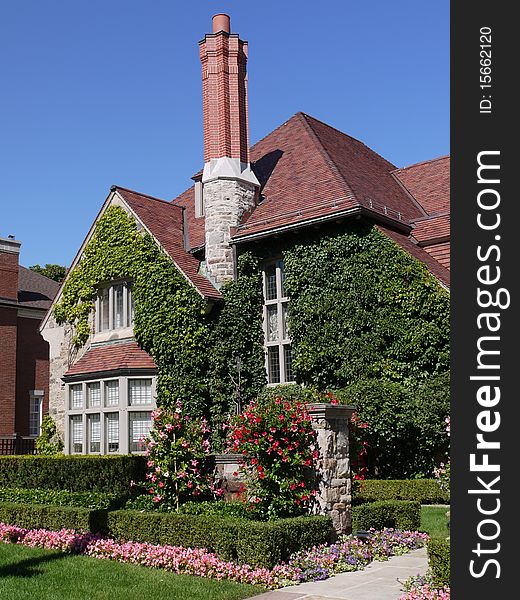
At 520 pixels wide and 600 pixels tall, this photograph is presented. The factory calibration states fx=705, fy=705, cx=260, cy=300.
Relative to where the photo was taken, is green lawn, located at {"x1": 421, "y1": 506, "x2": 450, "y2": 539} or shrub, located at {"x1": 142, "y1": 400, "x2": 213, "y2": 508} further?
shrub, located at {"x1": 142, "y1": 400, "x2": 213, "y2": 508}

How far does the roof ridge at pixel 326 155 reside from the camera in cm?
1965

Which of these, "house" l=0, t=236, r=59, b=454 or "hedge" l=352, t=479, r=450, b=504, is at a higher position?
"house" l=0, t=236, r=59, b=454

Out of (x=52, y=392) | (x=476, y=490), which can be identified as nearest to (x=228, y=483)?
(x=476, y=490)

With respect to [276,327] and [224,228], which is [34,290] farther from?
[276,327]

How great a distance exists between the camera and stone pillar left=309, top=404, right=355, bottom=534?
11320 millimetres

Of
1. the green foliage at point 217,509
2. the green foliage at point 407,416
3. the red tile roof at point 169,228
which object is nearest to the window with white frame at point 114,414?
the red tile roof at point 169,228

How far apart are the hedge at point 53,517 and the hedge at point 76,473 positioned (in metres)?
2.01

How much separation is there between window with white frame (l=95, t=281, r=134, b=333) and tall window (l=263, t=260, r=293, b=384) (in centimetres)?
444

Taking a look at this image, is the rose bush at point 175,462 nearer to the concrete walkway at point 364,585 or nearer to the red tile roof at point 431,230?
the concrete walkway at point 364,585

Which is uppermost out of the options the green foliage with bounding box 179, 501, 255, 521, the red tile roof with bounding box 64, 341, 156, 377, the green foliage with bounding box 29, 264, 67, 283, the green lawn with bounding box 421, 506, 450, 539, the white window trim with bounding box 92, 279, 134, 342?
the green foliage with bounding box 29, 264, 67, 283

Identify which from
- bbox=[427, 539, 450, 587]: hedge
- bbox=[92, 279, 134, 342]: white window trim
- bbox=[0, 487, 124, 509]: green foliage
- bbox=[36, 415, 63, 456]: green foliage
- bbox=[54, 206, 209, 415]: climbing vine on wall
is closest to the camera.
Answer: bbox=[427, 539, 450, 587]: hedge

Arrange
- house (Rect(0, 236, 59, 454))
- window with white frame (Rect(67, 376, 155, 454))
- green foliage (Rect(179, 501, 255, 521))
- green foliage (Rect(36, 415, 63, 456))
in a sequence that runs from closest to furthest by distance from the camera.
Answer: green foliage (Rect(179, 501, 255, 521)) → window with white frame (Rect(67, 376, 155, 454)) → green foliage (Rect(36, 415, 63, 456)) → house (Rect(0, 236, 59, 454))

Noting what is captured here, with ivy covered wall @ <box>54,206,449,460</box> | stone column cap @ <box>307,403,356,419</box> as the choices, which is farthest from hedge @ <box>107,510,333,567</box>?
ivy covered wall @ <box>54,206,449,460</box>

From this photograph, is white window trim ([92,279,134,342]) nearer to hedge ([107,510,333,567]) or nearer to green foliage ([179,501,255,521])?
green foliage ([179,501,255,521])
